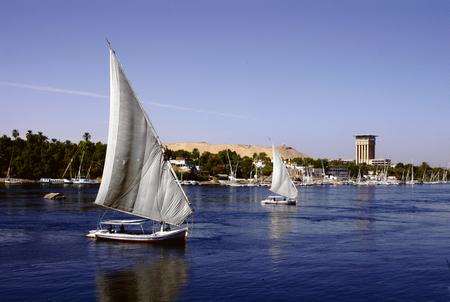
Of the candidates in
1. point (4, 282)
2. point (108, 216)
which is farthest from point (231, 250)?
point (108, 216)

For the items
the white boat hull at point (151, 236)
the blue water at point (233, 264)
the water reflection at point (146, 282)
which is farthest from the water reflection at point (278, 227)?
the water reflection at point (146, 282)

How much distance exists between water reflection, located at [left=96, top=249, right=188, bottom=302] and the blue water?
A: 2.9 inches

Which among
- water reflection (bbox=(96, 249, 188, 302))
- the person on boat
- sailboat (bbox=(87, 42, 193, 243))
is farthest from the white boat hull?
water reflection (bbox=(96, 249, 188, 302))

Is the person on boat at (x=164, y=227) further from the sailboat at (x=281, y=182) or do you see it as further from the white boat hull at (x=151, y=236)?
the sailboat at (x=281, y=182)

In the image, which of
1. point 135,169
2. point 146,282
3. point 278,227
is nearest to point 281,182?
point 278,227

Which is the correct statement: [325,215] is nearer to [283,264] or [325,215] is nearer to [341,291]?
[283,264]

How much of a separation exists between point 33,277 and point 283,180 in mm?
86425

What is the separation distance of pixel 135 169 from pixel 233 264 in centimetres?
1306

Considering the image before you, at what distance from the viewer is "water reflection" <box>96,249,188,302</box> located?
38.2 metres

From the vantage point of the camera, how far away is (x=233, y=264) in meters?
49.3

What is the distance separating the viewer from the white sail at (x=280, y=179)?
123188 mm

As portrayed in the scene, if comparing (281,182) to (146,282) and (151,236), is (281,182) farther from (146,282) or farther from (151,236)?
(146,282)

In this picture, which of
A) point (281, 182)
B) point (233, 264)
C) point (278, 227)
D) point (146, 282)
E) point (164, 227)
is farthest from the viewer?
point (281, 182)

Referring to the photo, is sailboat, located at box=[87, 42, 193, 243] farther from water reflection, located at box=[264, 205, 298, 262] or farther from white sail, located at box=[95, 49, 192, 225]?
water reflection, located at box=[264, 205, 298, 262]
